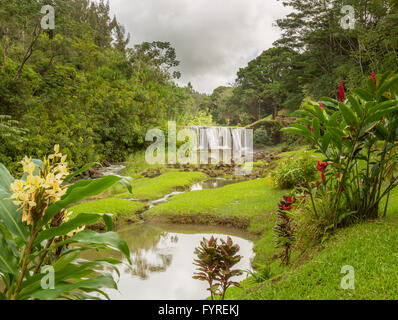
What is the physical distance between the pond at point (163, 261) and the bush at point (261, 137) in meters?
22.3

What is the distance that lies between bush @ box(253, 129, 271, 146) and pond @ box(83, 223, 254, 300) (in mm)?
22270

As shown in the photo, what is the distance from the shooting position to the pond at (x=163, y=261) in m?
3.36

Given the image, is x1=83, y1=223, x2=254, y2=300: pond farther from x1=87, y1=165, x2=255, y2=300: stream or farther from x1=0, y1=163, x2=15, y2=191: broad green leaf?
x1=0, y1=163, x2=15, y2=191: broad green leaf

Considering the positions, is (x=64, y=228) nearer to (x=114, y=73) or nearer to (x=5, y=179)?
(x=5, y=179)

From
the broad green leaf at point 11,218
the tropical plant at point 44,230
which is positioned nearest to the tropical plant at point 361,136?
the tropical plant at point 44,230

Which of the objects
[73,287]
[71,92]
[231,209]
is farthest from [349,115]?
[71,92]

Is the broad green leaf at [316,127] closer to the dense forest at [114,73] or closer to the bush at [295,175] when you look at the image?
the bush at [295,175]

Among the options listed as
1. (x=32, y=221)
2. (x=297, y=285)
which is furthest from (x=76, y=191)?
(x=297, y=285)

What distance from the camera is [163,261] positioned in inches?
175

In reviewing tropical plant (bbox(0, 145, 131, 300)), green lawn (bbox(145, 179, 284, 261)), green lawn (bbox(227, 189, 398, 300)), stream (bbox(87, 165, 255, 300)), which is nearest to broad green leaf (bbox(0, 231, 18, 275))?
tropical plant (bbox(0, 145, 131, 300))

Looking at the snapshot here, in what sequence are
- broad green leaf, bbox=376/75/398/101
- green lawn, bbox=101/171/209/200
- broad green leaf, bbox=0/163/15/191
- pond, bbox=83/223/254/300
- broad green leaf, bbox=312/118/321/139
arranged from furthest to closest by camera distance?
green lawn, bbox=101/171/209/200, pond, bbox=83/223/254/300, broad green leaf, bbox=312/118/321/139, broad green leaf, bbox=376/75/398/101, broad green leaf, bbox=0/163/15/191

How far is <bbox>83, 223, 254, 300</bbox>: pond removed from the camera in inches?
132

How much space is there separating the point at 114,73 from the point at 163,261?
1793 centimetres
